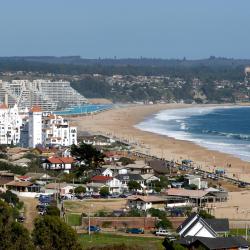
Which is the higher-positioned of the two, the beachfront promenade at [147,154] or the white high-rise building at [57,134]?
the white high-rise building at [57,134]

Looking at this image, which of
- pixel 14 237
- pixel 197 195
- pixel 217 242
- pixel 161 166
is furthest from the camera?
pixel 161 166

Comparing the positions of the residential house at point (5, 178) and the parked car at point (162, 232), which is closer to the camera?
the parked car at point (162, 232)

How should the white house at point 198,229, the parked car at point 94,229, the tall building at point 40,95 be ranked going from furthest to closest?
the tall building at point 40,95 < the parked car at point 94,229 < the white house at point 198,229

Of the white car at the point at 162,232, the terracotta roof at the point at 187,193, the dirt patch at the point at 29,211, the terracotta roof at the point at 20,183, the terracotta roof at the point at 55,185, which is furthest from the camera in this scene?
the terracotta roof at the point at 20,183

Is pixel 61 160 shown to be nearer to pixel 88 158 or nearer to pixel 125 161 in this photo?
pixel 88 158

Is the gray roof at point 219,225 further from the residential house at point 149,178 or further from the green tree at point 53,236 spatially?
the residential house at point 149,178

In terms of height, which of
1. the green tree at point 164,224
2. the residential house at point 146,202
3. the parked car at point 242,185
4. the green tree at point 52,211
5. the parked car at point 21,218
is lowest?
the parked car at point 242,185

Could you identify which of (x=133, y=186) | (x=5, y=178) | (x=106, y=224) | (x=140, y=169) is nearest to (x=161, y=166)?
(x=140, y=169)

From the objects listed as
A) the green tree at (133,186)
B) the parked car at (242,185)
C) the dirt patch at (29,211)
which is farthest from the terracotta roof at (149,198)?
the parked car at (242,185)
